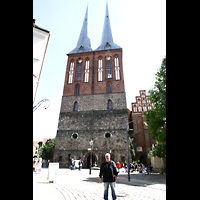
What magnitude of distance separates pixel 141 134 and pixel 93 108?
41.0 feet

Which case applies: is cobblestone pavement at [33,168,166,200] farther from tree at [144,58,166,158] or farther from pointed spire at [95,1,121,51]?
pointed spire at [95,1,121,51]

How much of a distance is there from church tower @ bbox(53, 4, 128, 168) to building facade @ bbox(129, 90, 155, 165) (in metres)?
8.11

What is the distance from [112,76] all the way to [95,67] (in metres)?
4.32

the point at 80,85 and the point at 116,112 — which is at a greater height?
the point at 80,85

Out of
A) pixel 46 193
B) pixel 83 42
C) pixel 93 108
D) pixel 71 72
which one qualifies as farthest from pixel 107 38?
pixel 46 193

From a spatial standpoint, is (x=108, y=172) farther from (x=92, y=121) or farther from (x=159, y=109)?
(x=92, y=121)

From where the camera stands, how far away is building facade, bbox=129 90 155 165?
30.2 m

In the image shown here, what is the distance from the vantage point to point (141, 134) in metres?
32.0
